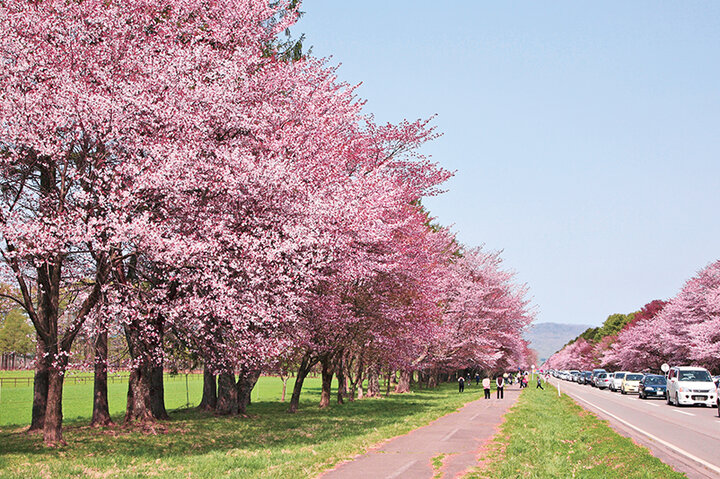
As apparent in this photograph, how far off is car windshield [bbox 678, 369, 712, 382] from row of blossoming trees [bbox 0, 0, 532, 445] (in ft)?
63.2

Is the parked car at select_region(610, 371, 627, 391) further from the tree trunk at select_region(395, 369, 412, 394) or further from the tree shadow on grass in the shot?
the tree shadow on grass

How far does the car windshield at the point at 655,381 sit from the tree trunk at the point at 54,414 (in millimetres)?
37318

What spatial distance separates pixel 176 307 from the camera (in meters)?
14.6

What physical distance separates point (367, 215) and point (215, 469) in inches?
409

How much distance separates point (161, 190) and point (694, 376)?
94.5ft

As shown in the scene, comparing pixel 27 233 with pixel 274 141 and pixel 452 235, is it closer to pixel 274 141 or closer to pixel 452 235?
pixel 274 141

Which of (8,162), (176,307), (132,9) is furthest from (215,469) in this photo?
(132,9)

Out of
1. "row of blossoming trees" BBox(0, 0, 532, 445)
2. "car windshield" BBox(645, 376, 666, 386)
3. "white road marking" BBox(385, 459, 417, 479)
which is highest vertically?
"row of blossoming trees" BBox(0, 0, 532, 445)

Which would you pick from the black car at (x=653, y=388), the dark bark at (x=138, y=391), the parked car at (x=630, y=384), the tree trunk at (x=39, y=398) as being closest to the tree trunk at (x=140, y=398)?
the dark bark at (x=138, y=391)

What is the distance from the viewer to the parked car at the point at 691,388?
31859mm

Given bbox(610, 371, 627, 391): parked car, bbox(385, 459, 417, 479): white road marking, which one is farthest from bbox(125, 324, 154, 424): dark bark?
bbox(610, 371, 627, 391): parked car

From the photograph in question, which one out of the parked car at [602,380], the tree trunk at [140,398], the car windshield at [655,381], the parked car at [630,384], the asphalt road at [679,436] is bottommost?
the parked car at [602,380]

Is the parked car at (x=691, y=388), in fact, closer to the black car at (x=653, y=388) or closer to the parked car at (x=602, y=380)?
the black car at (x=653, y=388)

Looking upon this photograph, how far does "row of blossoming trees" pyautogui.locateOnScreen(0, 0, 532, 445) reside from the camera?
46.8ft
